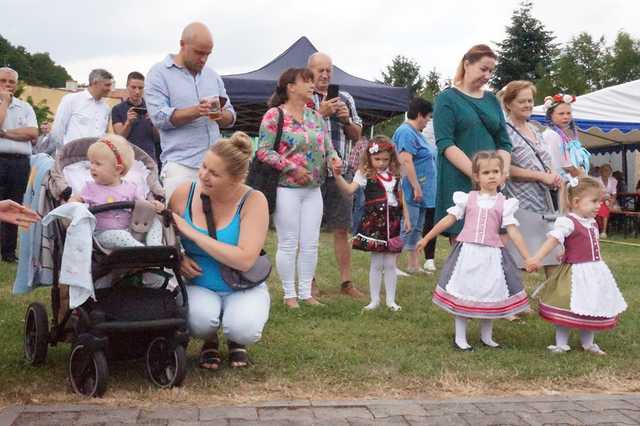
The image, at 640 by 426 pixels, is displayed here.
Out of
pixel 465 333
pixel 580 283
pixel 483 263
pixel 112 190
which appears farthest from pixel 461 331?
pixel 112 190

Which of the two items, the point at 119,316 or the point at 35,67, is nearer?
the point at 119,316

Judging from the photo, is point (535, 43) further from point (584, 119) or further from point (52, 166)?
point (52, 166)

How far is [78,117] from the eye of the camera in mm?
8078

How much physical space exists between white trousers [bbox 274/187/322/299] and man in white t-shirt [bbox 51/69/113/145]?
9.17 feet

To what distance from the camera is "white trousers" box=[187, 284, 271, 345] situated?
4.25 m

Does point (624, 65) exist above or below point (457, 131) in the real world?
above

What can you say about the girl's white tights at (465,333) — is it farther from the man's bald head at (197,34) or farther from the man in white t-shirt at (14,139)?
the man in white t-shirt at (14,139)

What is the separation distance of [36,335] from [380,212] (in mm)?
3021

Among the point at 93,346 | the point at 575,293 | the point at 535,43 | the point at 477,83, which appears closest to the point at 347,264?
the point at 477,83

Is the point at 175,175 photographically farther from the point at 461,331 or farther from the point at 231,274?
the point at 461,331

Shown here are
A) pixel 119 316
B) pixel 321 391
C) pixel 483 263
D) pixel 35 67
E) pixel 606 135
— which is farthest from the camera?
pixel 35 67

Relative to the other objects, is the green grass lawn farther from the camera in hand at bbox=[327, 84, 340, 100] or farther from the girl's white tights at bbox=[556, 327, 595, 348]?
the camera in hand at bbox=[327, 84, 340, 100]

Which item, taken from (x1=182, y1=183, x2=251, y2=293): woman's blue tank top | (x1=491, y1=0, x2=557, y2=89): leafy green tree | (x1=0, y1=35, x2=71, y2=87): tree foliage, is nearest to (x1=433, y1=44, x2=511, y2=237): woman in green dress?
(x1=182, y1=183, x2=251, y2=293): woman's blue tank top

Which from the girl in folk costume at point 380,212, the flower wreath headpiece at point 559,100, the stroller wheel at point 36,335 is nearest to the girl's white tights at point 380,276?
the girl in folk costume at point 380,212
